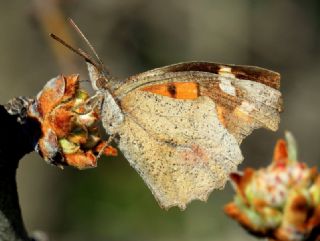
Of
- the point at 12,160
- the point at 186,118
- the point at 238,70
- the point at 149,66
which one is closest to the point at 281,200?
the point at 12,160

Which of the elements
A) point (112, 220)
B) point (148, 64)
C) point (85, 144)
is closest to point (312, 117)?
point (148, 64)

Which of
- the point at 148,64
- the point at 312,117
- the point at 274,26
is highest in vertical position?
the point at 274,26

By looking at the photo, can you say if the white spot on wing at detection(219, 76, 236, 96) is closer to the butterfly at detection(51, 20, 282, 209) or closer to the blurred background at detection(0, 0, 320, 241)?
the butterfly at detection(51, 20, 282, 209)

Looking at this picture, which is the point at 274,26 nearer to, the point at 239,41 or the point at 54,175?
the point at 239,41

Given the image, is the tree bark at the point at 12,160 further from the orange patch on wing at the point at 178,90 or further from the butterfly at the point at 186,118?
the orange patch on wing at the point at 178,90

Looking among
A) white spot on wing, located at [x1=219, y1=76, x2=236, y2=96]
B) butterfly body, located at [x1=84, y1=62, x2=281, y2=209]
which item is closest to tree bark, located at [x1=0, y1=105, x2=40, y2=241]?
butterfly body, located at [x1=84, y1=62, x2=281, y2=209]

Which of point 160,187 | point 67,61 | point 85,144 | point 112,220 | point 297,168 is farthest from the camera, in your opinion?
point 112,220
